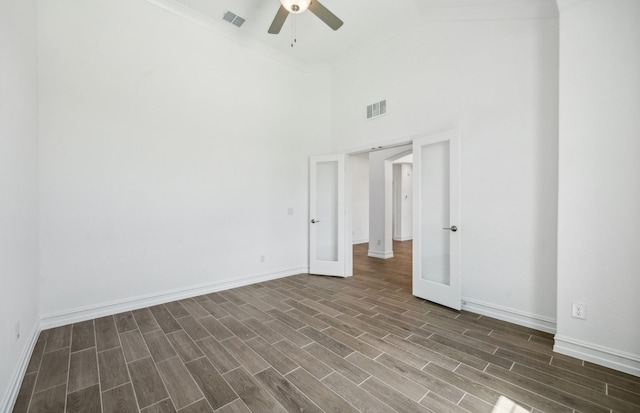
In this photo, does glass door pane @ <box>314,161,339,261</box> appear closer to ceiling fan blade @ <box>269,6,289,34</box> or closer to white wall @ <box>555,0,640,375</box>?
ceiling fan blade @ <box>269,6,289,34</box>

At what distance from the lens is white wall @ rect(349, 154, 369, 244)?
8.96m

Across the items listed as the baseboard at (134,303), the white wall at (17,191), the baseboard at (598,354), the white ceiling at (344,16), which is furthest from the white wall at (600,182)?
the white wall at (17,191)

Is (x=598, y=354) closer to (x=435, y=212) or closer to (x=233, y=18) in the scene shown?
(x=435, y=212)

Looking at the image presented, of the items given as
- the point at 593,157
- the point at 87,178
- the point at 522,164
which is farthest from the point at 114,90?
the point at 593,157

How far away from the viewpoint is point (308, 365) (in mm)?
2184

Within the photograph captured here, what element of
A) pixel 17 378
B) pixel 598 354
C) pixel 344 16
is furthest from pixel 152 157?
pixel 598 354

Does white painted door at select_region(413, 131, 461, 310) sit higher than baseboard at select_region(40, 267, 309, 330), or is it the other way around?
white painted door at select_region(413, 131, 461, 310)

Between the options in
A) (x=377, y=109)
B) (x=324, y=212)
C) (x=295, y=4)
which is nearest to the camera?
(x=295, y=4)

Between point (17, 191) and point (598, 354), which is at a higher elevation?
point (17, 191)

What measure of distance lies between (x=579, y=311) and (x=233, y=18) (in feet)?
17.4

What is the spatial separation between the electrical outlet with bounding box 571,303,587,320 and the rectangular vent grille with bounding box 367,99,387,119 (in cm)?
333

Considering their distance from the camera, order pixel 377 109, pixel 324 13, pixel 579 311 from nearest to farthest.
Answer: pixel 579 311
pixel 324 13
pixel 377 109

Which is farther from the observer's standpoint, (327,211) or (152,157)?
(327,211)

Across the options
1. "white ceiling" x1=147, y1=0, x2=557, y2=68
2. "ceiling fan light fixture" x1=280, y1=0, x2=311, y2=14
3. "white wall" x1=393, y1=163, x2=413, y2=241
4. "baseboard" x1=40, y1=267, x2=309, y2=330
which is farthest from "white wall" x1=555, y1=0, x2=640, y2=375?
"white wall" x1=393, y1=163, x2=413, y2=241
